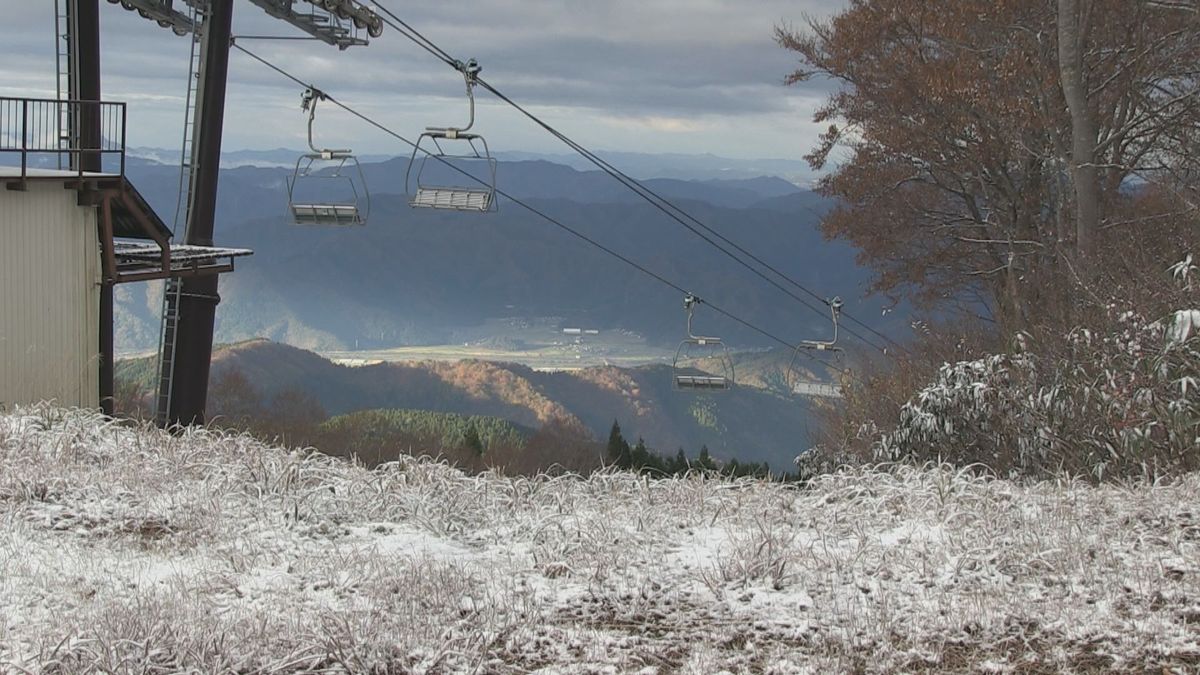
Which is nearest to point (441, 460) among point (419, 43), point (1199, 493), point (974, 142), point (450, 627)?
point (450, 627)

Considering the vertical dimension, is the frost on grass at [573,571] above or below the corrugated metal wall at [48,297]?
above

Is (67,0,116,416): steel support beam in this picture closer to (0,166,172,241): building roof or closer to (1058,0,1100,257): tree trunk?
(0,166,172,241): building roof

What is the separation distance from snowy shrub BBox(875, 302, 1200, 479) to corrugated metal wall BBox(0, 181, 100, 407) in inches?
361

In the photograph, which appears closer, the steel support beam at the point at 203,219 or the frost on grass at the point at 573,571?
the frost on grass at the point at 573,571

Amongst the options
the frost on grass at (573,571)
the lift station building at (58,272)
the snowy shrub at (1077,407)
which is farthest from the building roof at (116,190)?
the snowy shrub at (1077,407)

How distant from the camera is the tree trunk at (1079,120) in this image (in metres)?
16.2

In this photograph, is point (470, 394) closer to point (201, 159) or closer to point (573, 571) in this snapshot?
point (201, 159)

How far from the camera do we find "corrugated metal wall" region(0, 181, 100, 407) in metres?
13.6

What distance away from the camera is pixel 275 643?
4.78 m

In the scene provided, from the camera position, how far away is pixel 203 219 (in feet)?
61.7

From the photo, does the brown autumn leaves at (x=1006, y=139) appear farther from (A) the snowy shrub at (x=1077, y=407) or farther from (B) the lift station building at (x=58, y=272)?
(B) the lift station building at (x=58, y=272)

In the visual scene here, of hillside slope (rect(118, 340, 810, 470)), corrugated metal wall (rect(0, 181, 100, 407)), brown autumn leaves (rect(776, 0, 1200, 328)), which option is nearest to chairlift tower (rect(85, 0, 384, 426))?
corrugated metal wall (rect(0, 181, 100, 407))

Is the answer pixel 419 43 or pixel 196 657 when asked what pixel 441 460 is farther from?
pixel 419 43

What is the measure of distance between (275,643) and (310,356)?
18065cm
